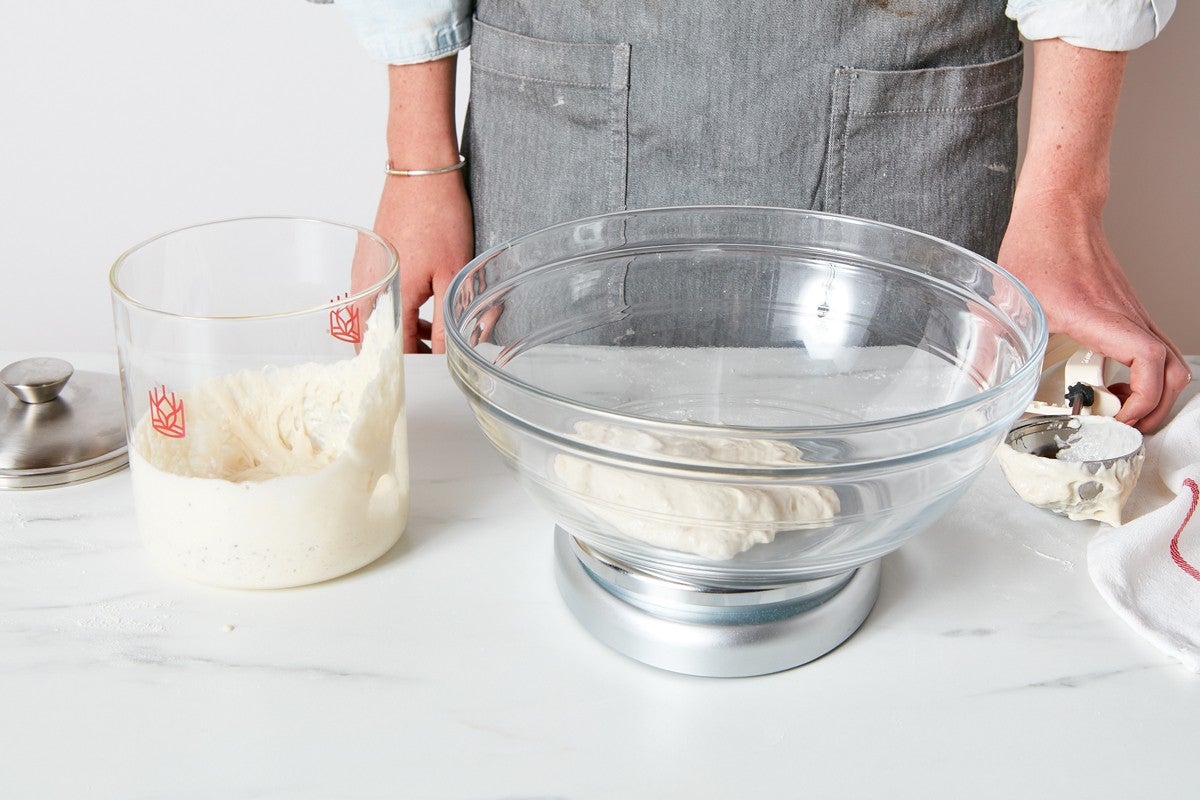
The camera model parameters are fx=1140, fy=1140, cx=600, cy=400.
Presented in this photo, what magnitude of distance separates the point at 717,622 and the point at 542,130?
0.76 metres

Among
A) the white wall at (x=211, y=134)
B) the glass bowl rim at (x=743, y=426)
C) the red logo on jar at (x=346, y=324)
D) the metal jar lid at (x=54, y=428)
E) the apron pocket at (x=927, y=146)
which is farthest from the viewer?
the white wall at (x=211, y=134)

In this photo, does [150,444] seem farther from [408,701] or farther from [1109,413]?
[1109,413]

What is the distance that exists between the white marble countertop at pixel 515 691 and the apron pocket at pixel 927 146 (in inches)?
21.9

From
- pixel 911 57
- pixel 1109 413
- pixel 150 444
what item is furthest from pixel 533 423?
pixel 911 57

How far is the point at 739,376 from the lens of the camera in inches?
32.5

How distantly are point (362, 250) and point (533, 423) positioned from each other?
20 cm

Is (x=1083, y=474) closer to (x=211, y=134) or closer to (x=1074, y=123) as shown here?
(x=1074, y=123)

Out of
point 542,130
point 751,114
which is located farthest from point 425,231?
point 751,114

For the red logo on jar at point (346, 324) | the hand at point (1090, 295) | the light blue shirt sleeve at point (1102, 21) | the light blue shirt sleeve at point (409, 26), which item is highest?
the light blue shirt sleeve at point (1102, 21)

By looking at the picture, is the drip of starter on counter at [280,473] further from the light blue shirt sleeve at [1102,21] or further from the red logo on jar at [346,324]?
the light blue shirt sleeve at [1102,21]

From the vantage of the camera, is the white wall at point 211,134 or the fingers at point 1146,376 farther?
the white wall at point 211,134

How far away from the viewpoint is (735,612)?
62 centimetres

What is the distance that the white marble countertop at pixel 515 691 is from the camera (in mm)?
556

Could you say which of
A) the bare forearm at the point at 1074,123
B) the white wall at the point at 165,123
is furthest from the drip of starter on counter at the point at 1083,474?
the white wall at the point at 165,123
